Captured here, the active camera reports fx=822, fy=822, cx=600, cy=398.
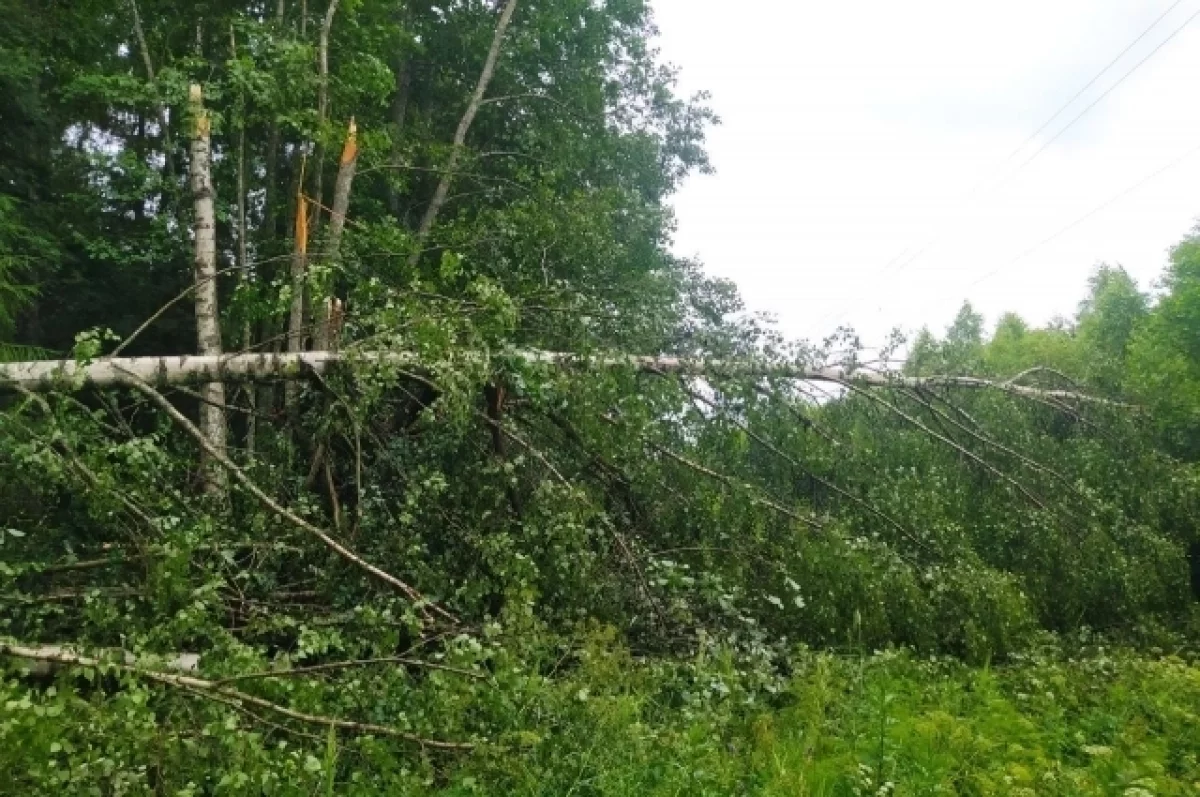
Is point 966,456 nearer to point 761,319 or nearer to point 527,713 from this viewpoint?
point 761,319

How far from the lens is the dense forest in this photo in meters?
2.73

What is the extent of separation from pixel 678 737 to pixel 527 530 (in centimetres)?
112

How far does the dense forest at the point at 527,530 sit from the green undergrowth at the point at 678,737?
0.02 metres

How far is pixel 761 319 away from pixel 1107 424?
3234mm

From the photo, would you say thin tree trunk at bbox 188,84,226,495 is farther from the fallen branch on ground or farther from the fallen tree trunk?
the fallen branch on ground

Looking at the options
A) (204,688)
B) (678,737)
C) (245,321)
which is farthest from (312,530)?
(245,321)

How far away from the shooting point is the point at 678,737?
299cm

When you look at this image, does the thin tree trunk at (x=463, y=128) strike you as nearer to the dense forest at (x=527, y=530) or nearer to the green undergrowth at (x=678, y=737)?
the dense forest at (x=527, y=530)

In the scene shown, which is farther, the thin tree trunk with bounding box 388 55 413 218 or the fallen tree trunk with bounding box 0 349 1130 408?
the thin tree trunk with bounding box 388 55 413 218

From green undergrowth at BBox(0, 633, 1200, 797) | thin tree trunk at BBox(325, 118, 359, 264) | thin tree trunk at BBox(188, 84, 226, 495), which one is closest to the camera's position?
green undergrowth at BBox(0, 633, 1200, 797)

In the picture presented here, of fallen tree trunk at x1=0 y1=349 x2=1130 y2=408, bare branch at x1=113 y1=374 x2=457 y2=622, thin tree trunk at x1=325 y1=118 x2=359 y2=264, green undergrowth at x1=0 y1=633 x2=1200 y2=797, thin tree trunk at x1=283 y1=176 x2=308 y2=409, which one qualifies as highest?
thin tree trunk at x1=325 y1=118 x2=359 y2=264

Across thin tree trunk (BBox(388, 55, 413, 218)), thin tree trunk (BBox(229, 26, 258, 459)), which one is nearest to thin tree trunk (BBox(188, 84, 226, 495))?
thin tree trunk (BBox(229, 26, 258, 459))

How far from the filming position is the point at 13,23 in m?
7.12

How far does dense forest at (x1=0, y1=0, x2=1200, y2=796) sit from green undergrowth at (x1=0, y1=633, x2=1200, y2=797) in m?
0.02
